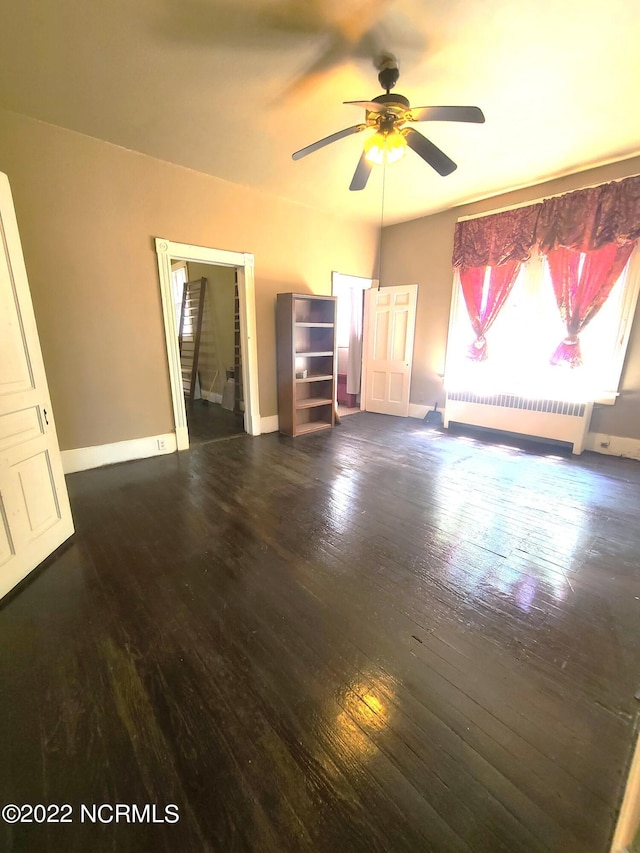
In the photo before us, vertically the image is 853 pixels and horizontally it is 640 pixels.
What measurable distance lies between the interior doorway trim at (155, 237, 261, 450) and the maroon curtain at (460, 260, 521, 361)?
286 centimetres

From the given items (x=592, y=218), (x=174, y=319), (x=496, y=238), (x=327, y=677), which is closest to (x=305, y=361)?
(x=174, y=319)

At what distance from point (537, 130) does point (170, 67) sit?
9.46 feet

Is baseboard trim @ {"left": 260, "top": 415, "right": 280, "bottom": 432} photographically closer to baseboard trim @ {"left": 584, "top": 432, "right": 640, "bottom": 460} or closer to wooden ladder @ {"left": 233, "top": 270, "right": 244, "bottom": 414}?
wooden ladder @ {"left": 233, "top": 270, "right": 244, "bottom": 414}

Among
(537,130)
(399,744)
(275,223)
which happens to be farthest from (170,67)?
(399,744)

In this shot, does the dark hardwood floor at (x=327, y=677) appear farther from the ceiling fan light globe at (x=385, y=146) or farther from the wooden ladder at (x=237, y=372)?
the wooden ladder at (x=237, y=372)

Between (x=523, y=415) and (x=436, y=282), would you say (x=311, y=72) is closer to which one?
(x=436, y=282)

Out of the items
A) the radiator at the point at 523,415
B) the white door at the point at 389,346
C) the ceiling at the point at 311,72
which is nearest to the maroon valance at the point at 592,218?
the ceiling at the point at 311,72

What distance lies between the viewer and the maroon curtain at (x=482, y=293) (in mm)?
4312

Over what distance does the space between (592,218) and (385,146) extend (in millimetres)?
2686

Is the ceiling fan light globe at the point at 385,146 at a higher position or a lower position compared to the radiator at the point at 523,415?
Result: higher

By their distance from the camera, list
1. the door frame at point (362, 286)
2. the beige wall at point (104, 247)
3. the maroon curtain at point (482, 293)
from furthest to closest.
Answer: the door frame at point (362, 286), the maroon curtain at point (482, 293), the beige wall at point (104, 247)

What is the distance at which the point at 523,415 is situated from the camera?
4.30 metres

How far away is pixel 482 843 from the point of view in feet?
3.08

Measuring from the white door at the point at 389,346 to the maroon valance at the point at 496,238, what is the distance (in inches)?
34.2
